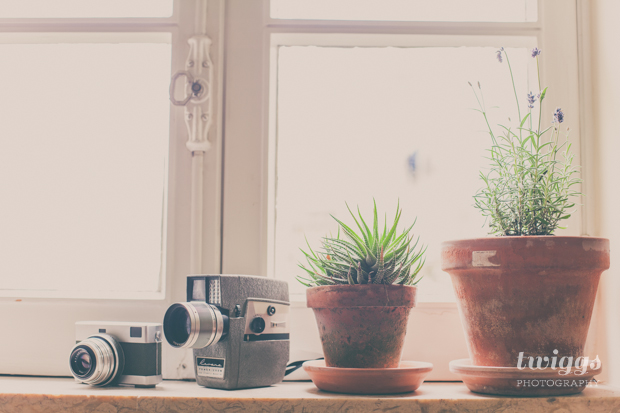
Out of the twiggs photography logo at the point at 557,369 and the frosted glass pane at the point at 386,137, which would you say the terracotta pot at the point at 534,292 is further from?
the frosted glass pane at the point at 386,137

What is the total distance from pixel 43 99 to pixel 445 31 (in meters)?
0.98

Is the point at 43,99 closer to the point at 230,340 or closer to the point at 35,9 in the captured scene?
the point at 35,9

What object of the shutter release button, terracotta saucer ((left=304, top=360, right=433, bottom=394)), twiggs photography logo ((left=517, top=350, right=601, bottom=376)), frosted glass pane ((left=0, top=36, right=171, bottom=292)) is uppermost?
frosted glass pane ((left=0, top=36, right=171, bottom=292))

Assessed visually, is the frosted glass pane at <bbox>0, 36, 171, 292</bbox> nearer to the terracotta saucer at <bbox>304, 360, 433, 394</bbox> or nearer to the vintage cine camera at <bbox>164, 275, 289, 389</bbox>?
the vintage cine camera at <bbox>164, 275, 289, 389</bbox>

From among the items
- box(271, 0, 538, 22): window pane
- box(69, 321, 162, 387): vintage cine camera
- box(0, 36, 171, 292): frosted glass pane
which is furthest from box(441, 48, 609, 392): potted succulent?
box(0, 36, 171, 292): frosted glass pane

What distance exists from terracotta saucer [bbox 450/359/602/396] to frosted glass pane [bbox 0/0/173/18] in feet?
3.48

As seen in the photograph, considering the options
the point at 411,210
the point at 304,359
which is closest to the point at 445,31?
the point at 411,210

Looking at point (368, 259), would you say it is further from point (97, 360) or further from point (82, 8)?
point (82, 8)

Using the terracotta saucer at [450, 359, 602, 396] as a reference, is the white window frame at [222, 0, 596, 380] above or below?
above

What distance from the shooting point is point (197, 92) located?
113cm

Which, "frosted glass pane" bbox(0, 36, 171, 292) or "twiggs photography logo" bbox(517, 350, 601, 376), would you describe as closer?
"twiggs photography logo" bbox(517, 350, 601, 376)

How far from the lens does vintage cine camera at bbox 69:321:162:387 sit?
2.96 feet

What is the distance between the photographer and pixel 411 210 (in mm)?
1171

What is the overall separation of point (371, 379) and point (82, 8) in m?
1.09
